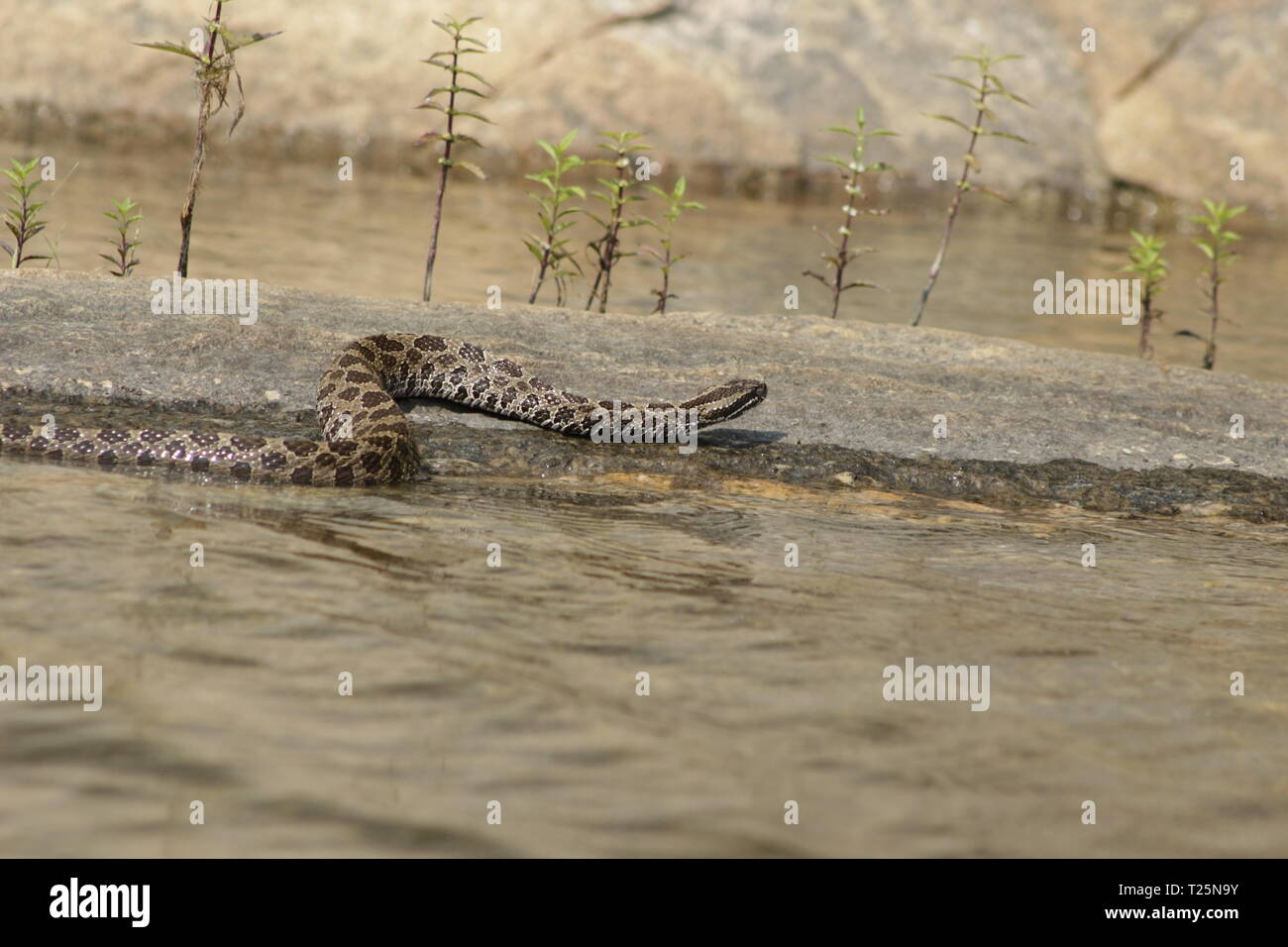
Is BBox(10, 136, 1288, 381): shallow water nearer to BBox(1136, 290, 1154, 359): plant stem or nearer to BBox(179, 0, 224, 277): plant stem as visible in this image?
BBox(1136, 290, 1154, 359): plant stem

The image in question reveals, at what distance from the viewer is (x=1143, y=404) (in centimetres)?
1190

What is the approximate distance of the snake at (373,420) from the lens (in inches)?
352

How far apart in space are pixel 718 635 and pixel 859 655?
0.67 meters

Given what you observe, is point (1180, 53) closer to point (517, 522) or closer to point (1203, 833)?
point (517, 522)

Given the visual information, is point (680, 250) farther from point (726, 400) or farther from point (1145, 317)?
point (726, 400)

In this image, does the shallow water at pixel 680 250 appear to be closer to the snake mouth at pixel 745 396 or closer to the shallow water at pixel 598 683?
the snake mouth at pixel 745 396

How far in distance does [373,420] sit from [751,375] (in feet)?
11.5

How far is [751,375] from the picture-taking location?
11.5 m

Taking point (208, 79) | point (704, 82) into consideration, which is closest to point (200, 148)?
point (208, 79)

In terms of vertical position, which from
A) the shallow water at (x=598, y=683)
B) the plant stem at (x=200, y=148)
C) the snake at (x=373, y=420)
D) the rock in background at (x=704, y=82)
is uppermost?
the rock in background at (x=704, y=82)

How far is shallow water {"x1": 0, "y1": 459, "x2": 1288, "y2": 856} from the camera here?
479 cm

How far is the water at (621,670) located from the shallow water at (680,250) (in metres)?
9.62

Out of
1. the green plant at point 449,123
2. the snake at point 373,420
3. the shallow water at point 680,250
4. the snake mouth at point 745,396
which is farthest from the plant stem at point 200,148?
the snake mouth at point 745,396

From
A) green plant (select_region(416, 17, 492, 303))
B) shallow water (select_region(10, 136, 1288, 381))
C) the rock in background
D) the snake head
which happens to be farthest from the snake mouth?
the rock in background
